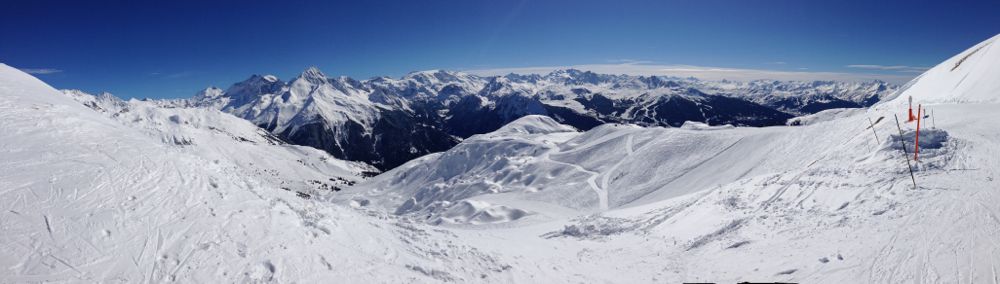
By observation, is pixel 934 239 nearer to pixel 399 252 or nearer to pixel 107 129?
pixel 399 252

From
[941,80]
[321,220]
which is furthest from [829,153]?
[321,220]

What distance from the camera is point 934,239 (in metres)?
14.0

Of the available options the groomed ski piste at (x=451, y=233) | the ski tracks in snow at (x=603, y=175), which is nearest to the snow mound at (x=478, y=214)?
the ski tracks in snow at (x=603, y=175)

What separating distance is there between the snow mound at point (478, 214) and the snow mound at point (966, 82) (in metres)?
47.5

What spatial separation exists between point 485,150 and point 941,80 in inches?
4261

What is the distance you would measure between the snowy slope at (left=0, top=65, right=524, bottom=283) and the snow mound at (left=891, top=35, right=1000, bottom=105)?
160ft

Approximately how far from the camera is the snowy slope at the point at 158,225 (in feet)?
41.5

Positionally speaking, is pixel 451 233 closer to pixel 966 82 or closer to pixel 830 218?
pixel 830 218

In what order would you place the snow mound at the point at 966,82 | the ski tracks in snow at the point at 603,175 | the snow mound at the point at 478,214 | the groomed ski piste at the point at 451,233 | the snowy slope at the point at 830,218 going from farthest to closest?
the ski tracks in snow at the point at 603,175, the snow mound at the point at 478,214, the snow mound at the point at 966,82, the snowy slope at the point at 830,218, the groomed ski piste at the point at 451,233

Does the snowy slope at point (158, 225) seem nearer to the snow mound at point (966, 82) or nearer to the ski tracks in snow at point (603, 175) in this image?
the ski tracks in snow at point (603, 175)

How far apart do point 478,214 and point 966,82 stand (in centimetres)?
5750

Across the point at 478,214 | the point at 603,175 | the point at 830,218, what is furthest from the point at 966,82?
the point at 478,214

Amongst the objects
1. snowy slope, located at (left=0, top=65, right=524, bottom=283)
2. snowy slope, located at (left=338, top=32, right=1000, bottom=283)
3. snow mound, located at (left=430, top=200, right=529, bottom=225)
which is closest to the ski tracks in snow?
snowy slope, located at (left=338, top=32, right=1000, bottom=283)

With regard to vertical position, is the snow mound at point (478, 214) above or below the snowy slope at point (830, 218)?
below
